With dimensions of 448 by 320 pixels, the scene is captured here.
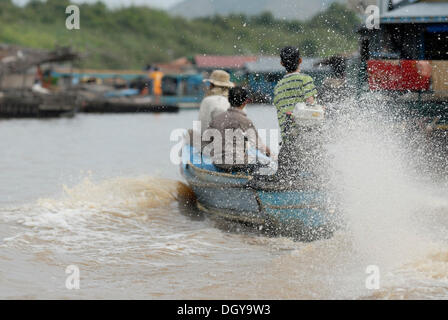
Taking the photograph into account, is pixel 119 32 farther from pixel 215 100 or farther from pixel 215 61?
pixel 215 100

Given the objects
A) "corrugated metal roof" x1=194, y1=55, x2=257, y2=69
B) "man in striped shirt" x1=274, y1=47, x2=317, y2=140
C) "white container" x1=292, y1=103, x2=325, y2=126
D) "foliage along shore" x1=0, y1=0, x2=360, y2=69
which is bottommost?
"white container" x1=292, y1=103, x2=325, y2=126

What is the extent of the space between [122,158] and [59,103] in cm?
1414

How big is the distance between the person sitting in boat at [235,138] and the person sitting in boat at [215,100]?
913 mm

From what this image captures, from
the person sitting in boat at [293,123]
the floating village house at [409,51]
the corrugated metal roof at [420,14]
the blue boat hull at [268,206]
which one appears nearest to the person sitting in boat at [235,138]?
the blue boat hull at [268,206]

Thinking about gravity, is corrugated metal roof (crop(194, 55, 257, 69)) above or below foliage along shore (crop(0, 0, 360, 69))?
below

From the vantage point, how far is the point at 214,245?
22.8 ft

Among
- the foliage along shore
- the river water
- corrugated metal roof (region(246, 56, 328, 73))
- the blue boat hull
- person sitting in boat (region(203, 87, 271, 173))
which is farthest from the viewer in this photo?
the foliage along shore

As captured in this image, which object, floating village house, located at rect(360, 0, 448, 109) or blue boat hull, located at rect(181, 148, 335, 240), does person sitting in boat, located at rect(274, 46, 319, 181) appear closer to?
blue boat hull, located at rect(181, 148, 335, 240)

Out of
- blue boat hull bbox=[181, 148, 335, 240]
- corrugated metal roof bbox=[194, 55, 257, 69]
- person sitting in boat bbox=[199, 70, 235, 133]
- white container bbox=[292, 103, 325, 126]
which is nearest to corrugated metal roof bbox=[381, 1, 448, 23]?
person sitting in boat bbox=[199, 70, 235, 133]

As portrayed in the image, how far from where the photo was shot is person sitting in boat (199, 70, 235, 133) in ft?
28.3

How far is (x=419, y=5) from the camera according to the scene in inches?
479

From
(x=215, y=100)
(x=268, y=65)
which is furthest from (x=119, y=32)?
(x=215, y=100)

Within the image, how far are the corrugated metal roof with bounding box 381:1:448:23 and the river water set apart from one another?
3521mm
